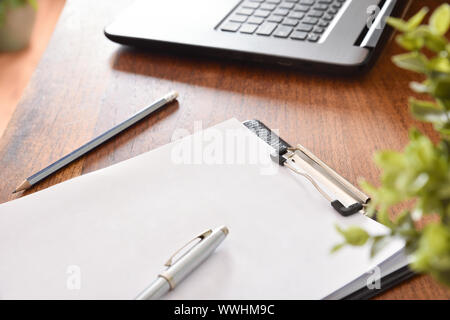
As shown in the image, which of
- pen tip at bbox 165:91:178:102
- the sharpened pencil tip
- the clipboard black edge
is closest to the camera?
the clipboard black edge

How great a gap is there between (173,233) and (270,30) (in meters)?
0.35

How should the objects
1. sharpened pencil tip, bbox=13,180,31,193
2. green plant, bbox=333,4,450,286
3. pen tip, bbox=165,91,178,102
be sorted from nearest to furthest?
green plant, bbox=333,4,450,286
sharpened pencil tip, bbox=13,180,31,193
pen tip, bbox=165,91,178,102

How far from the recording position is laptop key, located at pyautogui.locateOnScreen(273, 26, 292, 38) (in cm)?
64

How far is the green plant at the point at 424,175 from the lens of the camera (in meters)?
0.20

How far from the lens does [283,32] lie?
0.65m

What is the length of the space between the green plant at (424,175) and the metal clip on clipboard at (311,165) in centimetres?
18

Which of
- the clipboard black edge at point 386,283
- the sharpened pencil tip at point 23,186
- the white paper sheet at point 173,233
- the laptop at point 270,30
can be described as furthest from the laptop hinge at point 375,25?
the sharpened pencil tip at point 23,186

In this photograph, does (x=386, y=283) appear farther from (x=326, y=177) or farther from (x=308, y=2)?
(x=308, y=2)

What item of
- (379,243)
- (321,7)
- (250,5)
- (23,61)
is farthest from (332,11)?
(23,61)

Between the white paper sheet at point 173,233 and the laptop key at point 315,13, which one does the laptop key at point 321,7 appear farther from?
the white paper sheet at point 173,233

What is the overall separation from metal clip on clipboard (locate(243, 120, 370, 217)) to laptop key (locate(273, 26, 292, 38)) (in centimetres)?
16

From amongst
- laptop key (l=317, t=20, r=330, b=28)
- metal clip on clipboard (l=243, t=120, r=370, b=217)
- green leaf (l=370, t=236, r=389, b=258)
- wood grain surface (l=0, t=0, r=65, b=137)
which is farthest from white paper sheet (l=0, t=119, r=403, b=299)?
wood grain surface (l=0, t=0, r=65, b=137)

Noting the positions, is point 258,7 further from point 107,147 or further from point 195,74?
point 107,147

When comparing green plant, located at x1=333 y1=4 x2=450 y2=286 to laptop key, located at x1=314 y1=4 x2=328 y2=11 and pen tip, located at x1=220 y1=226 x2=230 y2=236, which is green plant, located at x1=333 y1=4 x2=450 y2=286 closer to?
pen tip, located at x1=220 y1=226 x2=230 y2=236
